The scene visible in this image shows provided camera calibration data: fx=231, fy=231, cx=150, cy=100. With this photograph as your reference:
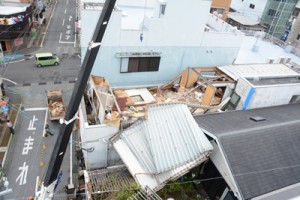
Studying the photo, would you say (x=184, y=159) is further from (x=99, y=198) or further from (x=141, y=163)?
(x=99, y=198)

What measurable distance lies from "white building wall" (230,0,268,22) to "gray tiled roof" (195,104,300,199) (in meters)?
39.2

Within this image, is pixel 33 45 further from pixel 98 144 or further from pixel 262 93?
pixel 262 93

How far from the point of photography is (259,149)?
13.2 meters

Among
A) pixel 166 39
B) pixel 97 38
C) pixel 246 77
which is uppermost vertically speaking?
pixel 97 38

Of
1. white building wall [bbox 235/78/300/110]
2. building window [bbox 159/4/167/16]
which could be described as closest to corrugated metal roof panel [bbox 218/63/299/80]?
white building wall [bbox 235/78/300/110]

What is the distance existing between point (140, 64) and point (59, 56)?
22566 millimetres

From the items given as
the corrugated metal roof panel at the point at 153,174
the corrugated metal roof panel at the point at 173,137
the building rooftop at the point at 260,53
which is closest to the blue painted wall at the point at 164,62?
the building rooftop at the point at 260,53

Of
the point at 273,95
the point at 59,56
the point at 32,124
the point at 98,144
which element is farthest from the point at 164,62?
the point at 59,56

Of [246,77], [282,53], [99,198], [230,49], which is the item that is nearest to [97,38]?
[99,198]

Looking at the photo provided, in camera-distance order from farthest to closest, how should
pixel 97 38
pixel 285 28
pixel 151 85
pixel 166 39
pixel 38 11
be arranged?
pixel 285 28, pixel 38 11, pixel 151 85, pixel 166 39, pixel 97 38

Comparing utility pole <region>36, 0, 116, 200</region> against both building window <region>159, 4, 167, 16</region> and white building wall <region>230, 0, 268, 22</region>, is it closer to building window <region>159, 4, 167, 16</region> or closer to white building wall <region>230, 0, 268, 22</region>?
building window <region>159, 4, 167, 16</region>

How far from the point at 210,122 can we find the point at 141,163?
17.2ft

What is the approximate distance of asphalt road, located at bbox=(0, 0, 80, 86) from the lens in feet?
98.2

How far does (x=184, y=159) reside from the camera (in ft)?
43.5
